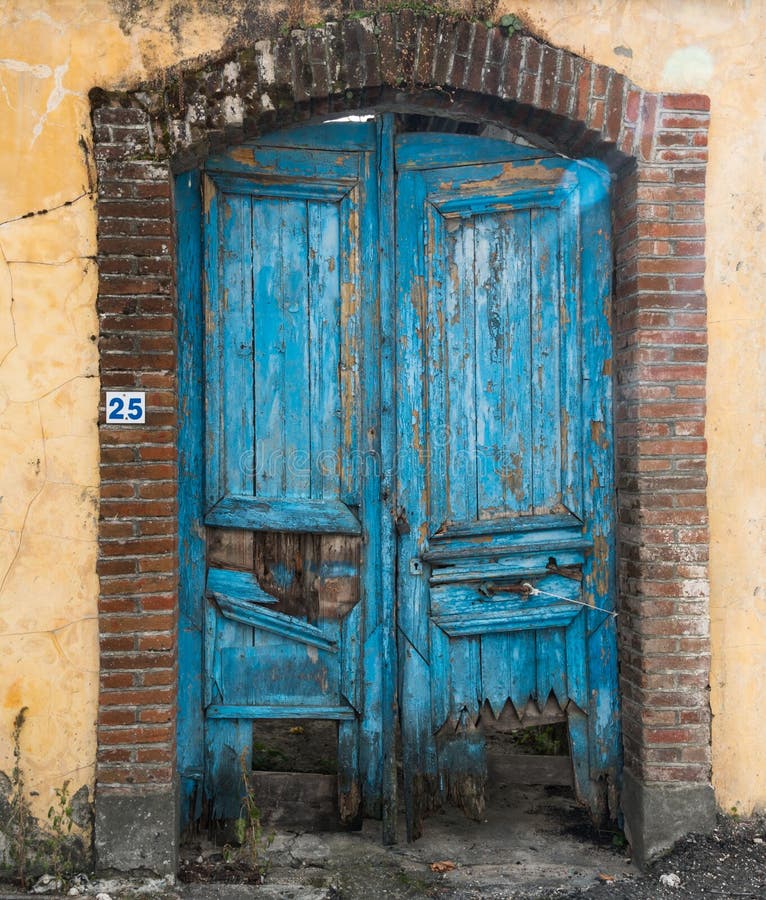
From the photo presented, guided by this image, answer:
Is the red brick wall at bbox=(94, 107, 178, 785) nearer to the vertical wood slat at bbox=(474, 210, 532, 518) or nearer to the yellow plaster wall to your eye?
the yellow plaster wall

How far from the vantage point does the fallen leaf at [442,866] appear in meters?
3.26

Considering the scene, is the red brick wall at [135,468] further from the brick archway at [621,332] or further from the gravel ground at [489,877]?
the gravel ground at [489,877]

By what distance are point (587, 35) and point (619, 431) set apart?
1.63 meters

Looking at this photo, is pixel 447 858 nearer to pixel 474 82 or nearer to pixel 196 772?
pixel 196 772

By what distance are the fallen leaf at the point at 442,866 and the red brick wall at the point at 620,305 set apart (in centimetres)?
85

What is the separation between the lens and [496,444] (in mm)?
3525

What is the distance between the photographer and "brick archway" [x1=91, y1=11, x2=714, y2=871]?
3090mm

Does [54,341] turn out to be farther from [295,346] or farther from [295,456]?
[295,456]

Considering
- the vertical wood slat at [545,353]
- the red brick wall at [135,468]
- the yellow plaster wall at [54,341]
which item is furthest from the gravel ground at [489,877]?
the vertical wood slat at [545,353]

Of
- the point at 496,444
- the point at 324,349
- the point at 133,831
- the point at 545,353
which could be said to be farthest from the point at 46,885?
the point at 545,353

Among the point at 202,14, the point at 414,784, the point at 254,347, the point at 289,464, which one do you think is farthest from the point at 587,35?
the point at 414,784

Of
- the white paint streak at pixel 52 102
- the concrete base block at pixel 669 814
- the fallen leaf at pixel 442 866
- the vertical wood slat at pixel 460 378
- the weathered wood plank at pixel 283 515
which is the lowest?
the fallen leaf at pixel 442 866

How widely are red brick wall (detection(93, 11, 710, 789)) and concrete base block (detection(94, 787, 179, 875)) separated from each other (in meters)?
0.07

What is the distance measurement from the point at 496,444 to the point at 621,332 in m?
0.72
